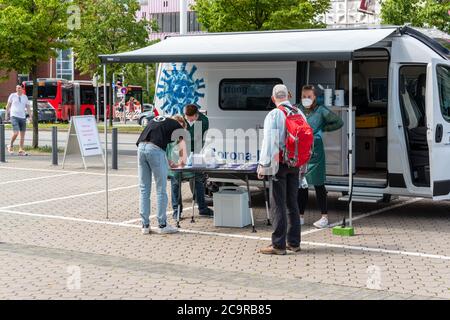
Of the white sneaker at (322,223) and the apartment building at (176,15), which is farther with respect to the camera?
the apartment building at (176,15)

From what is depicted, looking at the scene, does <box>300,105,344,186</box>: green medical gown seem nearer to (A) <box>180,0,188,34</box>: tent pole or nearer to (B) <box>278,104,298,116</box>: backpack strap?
(B) <box>278,104,298,116</box>: backpack strap

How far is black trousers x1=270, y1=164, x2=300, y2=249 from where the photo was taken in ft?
30.8

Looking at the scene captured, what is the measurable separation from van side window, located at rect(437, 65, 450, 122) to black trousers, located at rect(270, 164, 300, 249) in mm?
3146

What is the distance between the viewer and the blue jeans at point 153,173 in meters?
10.6

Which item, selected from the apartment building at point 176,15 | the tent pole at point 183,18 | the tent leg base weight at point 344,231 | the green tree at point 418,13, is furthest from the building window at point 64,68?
the tent leg base weight at point 344,231

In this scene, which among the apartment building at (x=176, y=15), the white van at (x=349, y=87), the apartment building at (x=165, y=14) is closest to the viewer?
the white van at (x=349, y=87)

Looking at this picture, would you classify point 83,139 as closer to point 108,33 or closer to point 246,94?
point 246,94

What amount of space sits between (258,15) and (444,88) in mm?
18150

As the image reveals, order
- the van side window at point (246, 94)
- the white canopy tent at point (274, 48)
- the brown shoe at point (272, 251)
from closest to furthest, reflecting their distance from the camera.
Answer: the brown shoe at point (272, 251) < the white canopy tent at point (274, 48) < the van side window at point (246, 94)

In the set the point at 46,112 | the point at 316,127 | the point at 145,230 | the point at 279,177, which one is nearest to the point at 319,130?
the point at 316,127

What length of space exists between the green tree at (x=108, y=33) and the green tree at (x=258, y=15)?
15093 mm

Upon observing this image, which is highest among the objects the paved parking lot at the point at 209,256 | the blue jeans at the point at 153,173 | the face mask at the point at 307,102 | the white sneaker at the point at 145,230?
the face mask at the point at 307,102

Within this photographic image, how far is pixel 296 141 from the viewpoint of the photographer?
9.33 m

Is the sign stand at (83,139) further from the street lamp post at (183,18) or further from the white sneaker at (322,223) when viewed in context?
the white sneaker at (322,223)
